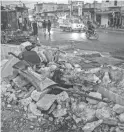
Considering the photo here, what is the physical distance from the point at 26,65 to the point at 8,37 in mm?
8771

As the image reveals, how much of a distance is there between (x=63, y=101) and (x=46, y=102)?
0.48m

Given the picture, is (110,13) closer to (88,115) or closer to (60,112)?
(60,112)

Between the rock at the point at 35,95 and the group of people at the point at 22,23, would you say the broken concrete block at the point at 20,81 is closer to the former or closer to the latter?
the rock at the point at 35,95

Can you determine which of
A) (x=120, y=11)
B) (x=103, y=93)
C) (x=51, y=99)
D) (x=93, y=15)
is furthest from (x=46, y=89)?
(x=93, y=15)

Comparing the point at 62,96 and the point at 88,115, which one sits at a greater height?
the point at 62,96

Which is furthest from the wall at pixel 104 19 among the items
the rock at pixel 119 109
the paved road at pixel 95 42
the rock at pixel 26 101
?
the rock at pixel 119 109

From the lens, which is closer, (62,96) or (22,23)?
(62,96)

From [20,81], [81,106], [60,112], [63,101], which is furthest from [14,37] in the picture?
[81,106]

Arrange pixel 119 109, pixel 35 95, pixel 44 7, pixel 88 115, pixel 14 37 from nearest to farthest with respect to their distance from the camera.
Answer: pixel 119 109 < pixel 88 115 < pixel 35 95 < pixel 14 37 < pixel 44 7

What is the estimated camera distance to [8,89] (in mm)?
6594

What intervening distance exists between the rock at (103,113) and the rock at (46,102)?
1.28 metres

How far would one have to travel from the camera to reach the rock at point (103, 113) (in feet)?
15.2

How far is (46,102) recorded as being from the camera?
17.6ft

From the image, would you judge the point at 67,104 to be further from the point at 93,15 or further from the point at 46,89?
the point at 93,15
